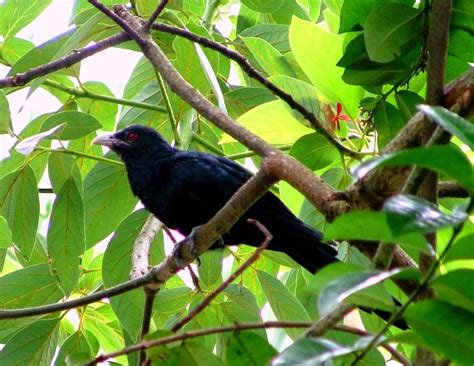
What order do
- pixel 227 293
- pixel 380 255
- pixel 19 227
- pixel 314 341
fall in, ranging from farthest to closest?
1. pixel 19 227
2. pixel 227 293
3. pixel 380 255
4. pixel 314 341

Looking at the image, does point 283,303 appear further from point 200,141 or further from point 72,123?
point 72,123

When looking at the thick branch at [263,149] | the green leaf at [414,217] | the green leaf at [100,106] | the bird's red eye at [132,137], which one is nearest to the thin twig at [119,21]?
the thick branch at [263,149]

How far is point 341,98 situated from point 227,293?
814 millimetres

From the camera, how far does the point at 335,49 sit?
2.75 meters

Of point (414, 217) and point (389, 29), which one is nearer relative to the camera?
point (414, 217)

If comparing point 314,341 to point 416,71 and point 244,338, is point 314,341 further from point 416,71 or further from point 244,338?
point 416,71

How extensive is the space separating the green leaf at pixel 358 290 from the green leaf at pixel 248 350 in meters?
0.31

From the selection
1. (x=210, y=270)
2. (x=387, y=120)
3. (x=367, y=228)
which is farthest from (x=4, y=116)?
(x=367, y=228)

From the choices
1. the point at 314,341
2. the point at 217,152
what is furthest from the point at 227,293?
the point at 314,341

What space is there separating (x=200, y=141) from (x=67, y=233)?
2.30 ft

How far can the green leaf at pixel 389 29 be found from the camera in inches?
95.3

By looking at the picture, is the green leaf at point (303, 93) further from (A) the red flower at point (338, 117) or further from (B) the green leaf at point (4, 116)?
(B) the green leaf at point (4, 116)

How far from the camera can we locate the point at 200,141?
3.67 meters

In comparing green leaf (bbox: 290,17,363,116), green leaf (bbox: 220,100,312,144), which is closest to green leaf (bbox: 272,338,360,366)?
green leaf (bbox: 290,17,363,116)
